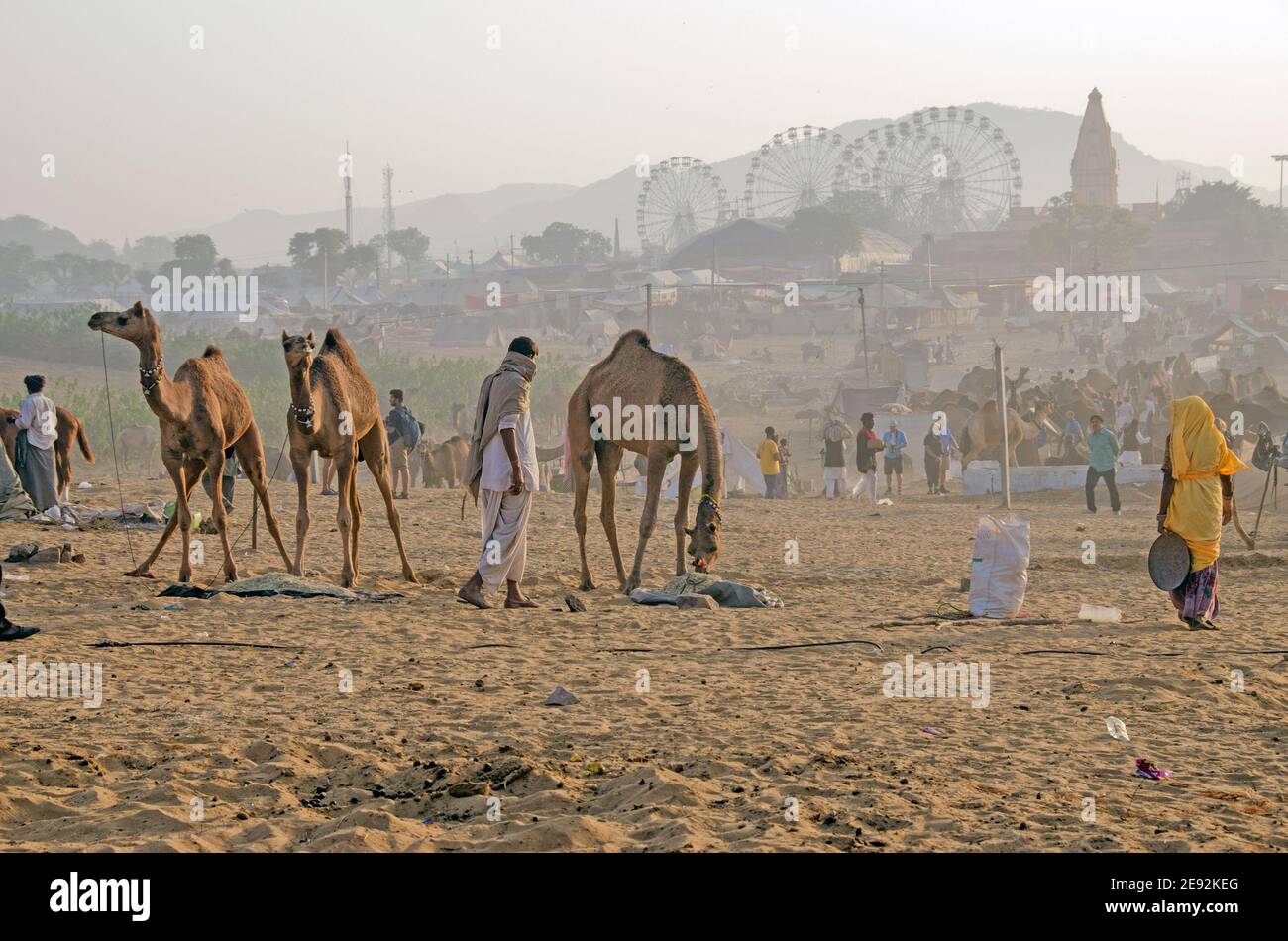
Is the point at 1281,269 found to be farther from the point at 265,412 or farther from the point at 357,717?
the point at 357,717

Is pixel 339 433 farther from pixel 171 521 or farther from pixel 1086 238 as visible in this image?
pixel 1086 238

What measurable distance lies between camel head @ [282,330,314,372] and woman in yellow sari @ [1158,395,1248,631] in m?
6.08

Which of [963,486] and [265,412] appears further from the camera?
[265,412]

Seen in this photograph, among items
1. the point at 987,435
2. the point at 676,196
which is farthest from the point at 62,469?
the point at 676,196

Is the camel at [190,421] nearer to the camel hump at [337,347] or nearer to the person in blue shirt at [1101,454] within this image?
the camel hump at [337,347]

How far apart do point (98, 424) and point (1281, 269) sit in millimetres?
76110

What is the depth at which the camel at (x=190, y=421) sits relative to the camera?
10.3m

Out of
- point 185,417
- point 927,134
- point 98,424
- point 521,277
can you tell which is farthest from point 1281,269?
point 185,417

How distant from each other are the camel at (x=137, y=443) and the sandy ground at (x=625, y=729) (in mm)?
25609

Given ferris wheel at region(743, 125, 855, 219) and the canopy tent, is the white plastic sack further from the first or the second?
ferris wheel at region(743, 125, 855, 219)

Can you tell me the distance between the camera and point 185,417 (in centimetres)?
1062

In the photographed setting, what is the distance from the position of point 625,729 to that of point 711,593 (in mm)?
4247

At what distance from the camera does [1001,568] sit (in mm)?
10039
